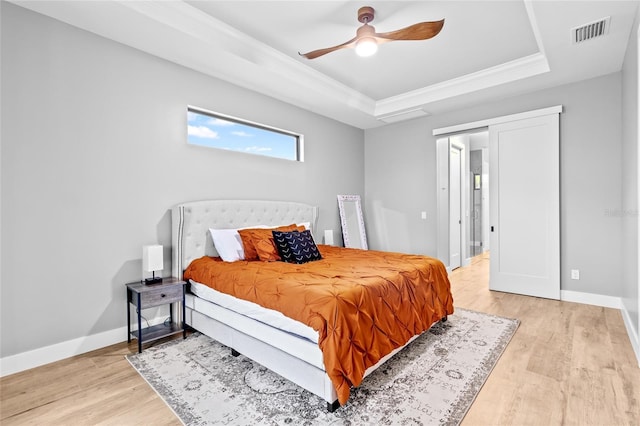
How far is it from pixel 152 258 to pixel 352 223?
3.56m

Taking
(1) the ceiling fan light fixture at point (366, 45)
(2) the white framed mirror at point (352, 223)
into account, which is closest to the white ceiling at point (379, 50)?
(1) the ceiling fan light fixture at point (366, 45)

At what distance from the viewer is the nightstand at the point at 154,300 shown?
8.85ft

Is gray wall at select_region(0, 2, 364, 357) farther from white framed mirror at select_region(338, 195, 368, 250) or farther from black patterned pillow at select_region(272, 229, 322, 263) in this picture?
white framed mirror at select_region(338, 195, 368, 250)

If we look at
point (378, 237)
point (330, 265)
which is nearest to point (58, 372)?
point (330, 265)

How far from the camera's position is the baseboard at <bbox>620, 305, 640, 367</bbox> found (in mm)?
2464

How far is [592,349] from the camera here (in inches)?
104

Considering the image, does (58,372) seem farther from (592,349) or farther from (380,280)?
(592,349)

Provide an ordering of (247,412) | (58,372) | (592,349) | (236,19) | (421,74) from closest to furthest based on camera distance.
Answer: (247,412) → (58,372) → (592,349) → (236,19) → (421,74)

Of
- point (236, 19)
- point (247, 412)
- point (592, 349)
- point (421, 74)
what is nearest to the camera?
point (247, 412)

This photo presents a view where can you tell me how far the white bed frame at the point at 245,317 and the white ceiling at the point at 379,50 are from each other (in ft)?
5.01

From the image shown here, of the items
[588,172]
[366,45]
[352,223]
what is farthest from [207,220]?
[588,172]

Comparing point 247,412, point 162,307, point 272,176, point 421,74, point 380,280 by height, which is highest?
point 421,74

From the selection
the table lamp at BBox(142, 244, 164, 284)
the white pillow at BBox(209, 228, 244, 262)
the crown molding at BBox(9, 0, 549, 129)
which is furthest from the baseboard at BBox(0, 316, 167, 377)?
the crown molding at BBox(9, 0, 549, 129)

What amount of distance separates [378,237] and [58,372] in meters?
4.74
